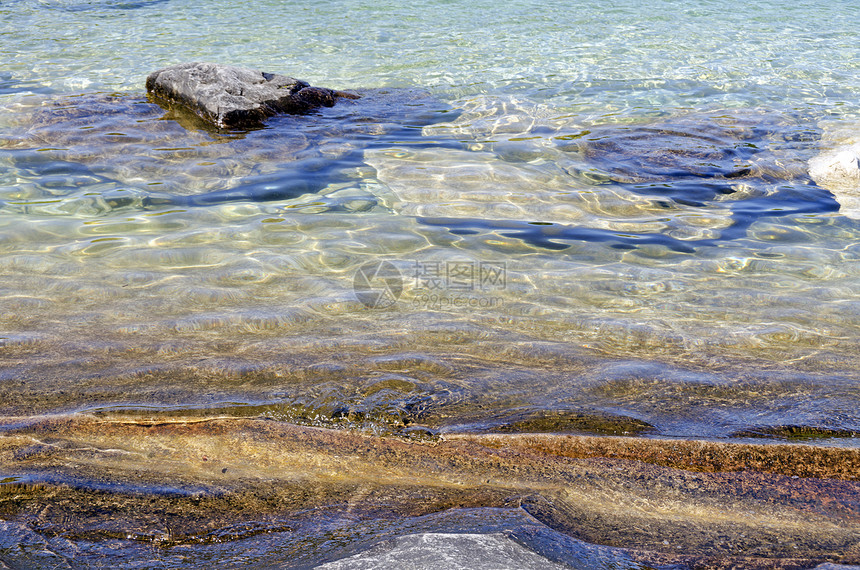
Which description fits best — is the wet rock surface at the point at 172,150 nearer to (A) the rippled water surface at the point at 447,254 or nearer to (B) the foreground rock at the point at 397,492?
(A) the rippled water surface at the point at 447,254

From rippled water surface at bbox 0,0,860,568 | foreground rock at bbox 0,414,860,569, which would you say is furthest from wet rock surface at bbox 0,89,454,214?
foreground rock at bbox 0,414,860,569

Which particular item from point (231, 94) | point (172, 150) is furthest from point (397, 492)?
point (231, 94)

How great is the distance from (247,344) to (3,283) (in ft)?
5.73

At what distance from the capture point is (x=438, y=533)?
153 centimetres

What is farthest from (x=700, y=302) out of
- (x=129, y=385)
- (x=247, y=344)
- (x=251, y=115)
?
(x=251, y=115)

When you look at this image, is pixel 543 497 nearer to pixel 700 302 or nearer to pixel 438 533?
pixel 438 533

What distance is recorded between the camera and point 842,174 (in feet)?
17.9

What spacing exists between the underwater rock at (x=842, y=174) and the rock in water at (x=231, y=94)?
5.42 meters

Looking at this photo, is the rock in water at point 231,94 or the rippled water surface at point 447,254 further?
the rock in water at point 231,94

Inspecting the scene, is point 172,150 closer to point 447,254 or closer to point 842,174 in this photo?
point 447,254

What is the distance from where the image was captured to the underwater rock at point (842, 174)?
5.05 meters

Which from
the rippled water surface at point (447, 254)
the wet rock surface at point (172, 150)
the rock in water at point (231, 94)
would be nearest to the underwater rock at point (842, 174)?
the rippled water surface at point (447, 254)

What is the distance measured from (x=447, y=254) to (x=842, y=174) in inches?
156

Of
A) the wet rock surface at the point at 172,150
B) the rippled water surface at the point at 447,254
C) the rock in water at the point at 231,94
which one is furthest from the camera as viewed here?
the rock in water at the point at 231,94
